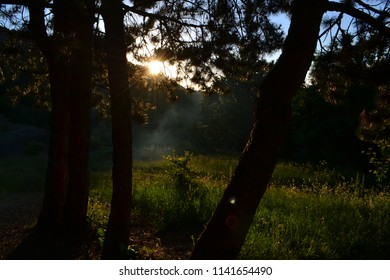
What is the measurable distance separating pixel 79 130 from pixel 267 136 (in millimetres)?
4183

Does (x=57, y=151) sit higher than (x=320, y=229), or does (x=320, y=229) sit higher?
(x=57, y=151)

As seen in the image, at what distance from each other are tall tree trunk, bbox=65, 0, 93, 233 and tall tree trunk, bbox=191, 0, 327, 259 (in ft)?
12.8

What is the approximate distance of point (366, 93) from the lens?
23641 millimetres

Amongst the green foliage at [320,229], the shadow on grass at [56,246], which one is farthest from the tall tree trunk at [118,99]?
the green foliage at [320,229]

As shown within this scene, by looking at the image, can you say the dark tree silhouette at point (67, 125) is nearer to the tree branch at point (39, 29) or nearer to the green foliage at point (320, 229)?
the tree branch at point (39, 29)

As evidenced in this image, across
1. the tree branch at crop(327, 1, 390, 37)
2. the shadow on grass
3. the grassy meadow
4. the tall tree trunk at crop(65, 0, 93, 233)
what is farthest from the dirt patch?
the tree branch at crop(327, 1, 390, 37)

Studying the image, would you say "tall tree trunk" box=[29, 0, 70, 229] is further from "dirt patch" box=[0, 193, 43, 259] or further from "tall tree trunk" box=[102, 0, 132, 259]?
"tall tree trunk" box=[102, 0, 132, 259]

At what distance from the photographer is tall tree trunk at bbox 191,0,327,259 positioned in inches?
149

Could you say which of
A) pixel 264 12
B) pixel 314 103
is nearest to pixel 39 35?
pixel 264 12

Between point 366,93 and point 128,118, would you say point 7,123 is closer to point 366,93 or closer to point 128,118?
point 366,93

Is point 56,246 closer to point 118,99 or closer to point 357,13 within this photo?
point 118,99

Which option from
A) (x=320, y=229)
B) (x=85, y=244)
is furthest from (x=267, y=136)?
(x=85, y=244)

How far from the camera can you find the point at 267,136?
12.4 ft

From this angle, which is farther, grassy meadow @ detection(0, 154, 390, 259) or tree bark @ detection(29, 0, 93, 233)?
tree bark @ detection(29, 0, 93, 233)
